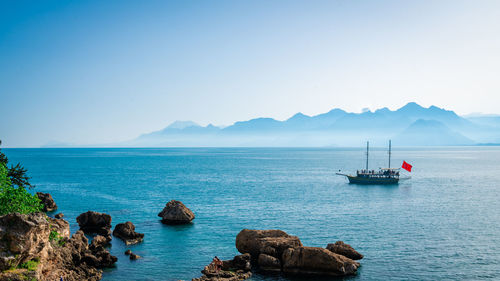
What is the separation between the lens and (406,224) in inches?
2391

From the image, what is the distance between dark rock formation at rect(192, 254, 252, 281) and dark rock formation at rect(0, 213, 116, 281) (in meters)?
10.3

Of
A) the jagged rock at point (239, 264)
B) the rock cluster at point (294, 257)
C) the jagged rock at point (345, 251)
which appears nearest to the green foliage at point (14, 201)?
the jagged rock at point (239, 264)

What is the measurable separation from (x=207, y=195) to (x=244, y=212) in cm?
2414

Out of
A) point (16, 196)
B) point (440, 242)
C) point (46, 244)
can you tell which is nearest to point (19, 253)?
point (46, 244)

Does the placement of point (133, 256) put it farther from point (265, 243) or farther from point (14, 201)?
point (265, 243)

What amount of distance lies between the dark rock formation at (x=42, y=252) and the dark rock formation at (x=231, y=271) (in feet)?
33.7

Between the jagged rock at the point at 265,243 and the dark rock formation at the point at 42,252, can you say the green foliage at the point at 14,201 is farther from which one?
the jagged rock at the point at 265,243

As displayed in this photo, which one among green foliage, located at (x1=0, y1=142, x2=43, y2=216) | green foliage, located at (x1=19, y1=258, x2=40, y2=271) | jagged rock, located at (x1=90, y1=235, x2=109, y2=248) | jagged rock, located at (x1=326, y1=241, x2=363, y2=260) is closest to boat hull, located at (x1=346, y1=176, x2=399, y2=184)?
jagged rock, located at (x1=326, y1=241, x2=363, y2=260)

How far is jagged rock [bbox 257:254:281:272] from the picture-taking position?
1517 inches

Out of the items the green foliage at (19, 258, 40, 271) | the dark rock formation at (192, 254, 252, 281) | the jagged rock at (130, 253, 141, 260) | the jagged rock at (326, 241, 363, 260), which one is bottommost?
the jagged rock at (130, 253, 141, 260)

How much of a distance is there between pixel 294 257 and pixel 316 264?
2.23 meters

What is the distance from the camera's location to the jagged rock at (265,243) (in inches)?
1585

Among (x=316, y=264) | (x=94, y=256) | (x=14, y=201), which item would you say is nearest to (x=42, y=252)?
(x=14, y=201)

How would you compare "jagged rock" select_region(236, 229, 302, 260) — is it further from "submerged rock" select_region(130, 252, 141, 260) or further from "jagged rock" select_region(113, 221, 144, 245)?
"jagged rock" select_region(113, 221, 144, 245)
